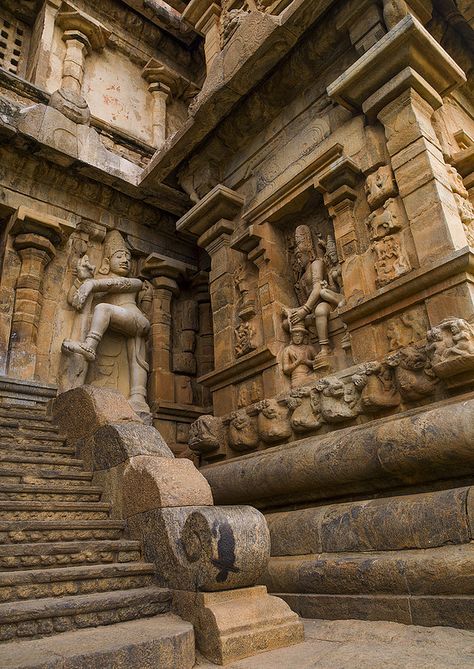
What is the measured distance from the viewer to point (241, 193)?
24.3 ft

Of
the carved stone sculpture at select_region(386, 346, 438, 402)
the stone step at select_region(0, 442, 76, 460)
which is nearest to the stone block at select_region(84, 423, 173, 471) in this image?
the stone step at select_region(0, 442, 76, 460)

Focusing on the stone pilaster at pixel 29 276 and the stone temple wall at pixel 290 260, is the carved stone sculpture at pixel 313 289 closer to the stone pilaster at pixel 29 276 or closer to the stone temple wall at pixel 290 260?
the stone temple wall at pixel 290 260

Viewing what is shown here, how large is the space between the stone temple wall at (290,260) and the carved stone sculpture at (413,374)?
0.02 metres

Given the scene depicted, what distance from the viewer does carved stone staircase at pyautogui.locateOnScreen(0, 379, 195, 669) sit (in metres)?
2.52

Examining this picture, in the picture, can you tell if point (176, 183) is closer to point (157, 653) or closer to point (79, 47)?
point (79, 47)

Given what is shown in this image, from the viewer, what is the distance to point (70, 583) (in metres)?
3.03

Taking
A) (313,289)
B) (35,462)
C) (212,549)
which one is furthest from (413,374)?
(35,462)

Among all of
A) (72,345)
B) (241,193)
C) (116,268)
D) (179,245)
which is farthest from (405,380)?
(179,245)

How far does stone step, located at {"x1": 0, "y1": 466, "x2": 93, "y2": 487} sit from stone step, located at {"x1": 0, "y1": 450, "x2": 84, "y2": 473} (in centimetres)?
5

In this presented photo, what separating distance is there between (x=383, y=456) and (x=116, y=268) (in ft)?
19.2

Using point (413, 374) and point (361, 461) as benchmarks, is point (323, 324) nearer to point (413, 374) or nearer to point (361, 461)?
point (413, 374)

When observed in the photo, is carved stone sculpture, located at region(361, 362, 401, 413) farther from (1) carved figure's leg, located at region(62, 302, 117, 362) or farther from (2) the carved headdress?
(2) the carved headdress

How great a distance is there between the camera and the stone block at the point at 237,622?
2775 millimetres

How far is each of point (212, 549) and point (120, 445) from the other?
1.47 m
